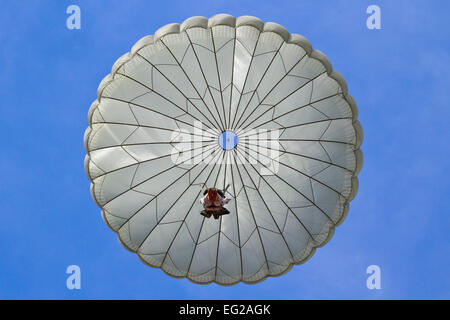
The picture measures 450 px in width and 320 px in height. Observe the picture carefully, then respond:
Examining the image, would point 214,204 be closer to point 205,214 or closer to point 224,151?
point 205,214

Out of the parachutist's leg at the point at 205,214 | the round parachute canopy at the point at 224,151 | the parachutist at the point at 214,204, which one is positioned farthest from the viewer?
the round parachute canopy at the point at 224,151

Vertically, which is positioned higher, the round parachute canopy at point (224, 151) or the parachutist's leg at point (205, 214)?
the round parachute canopy at point (224, 151)

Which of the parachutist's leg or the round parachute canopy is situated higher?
the round parachute canopy

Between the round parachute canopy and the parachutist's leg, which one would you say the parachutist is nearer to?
the parachutist's leg

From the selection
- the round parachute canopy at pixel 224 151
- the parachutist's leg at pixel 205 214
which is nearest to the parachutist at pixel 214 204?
the parachutist's leg at pixel 205 214

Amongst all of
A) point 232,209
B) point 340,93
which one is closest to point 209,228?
point 232,209

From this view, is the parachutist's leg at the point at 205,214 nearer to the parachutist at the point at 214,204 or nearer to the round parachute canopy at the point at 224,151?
the parachutist at the point at 214,204

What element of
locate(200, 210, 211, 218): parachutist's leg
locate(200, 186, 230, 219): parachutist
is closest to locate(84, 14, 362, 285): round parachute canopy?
locate(200, 186, 230, 219): parachutist

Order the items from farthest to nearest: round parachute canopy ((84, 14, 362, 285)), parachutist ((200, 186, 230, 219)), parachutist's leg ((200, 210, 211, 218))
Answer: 1. round parachute canopy ((84, 14, 362, 285))
2. parachutist's leg ((200, 210, 211, 218))
3. parachutist ((200, 186, 230, 219))

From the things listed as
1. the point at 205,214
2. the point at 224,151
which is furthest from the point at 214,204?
the point at 224,151
